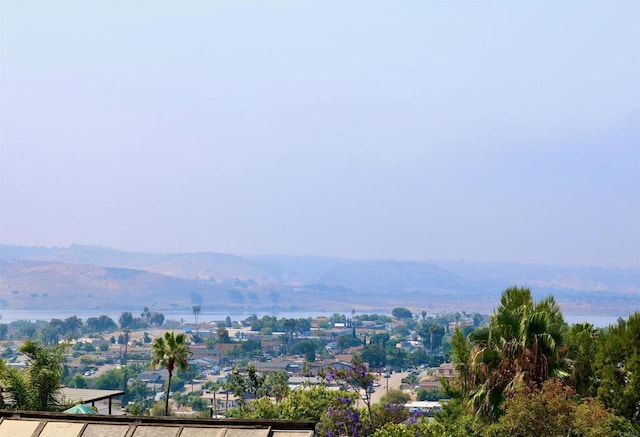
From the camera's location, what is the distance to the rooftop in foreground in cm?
1094

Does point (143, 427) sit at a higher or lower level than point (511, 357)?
lower

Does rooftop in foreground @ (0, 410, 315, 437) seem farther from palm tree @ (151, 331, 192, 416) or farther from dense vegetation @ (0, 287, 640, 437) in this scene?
palm tree @ (151, 331, 192, 416)

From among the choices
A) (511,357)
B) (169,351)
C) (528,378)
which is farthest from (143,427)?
(169,351)

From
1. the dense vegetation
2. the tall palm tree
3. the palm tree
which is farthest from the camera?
the palm tree

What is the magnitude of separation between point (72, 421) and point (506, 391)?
11143mm

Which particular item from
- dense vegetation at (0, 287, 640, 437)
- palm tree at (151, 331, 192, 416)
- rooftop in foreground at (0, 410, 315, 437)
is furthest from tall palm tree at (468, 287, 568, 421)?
palm tree at (151, 331, 192, 416)

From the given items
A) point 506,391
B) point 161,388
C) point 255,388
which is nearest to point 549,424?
point 506,391

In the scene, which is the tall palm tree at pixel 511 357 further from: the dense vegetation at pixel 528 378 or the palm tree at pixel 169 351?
the palm tree at pixel 169 351

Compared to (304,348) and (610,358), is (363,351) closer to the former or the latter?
(304,348)

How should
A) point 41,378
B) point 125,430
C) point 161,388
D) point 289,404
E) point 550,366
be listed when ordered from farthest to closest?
point 161,388 < point 289,404 < point 41,378 < point 550,366 < point 125,430

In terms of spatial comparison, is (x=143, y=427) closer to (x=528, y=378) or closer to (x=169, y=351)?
(x=528, y=378)

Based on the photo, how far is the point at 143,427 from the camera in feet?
36.4

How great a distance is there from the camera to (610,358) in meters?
21.4

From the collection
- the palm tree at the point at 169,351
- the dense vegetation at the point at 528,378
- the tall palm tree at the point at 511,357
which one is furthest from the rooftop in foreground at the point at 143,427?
the palm tree at the point at 169,351
